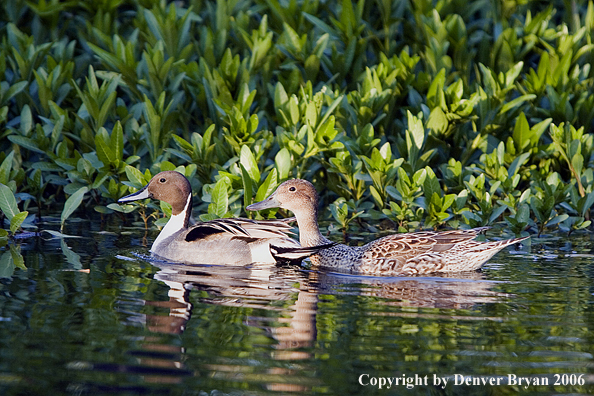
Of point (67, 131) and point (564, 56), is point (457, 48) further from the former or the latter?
point (67, 131)

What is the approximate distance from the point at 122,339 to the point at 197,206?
4.96m

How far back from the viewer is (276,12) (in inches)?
451

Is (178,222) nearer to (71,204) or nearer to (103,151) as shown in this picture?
(71,204)

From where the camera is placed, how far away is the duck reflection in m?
4.59

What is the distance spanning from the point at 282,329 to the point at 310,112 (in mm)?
4197

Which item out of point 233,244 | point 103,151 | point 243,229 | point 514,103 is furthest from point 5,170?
point 514,103

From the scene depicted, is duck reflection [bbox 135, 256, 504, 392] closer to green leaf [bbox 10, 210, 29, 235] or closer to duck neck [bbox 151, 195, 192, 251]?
duck neck [bbox 151, 195, 192, 251]

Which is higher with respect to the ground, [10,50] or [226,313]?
[10,50]

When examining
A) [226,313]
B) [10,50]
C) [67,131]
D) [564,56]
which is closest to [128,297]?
[226,313]

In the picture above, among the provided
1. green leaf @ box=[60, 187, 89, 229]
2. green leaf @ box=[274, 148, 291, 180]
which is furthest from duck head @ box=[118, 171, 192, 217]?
green leaf @ box=[274, 148, 291, 180]

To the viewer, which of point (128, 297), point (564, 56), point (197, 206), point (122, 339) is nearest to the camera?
point (122, 339)

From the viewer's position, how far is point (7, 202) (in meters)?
8.06

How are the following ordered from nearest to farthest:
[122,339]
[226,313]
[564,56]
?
[122,339], [226,313], [564,56]

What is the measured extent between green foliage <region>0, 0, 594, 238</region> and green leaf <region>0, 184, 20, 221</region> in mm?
12
